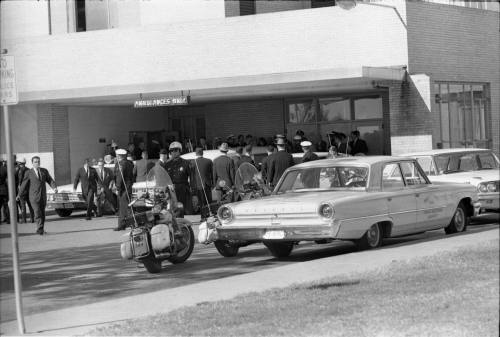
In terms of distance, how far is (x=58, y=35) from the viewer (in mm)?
31109

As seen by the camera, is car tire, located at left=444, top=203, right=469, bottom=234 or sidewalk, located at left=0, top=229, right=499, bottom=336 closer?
sidewalk, located at left=0, top=229, right=499, bottom=336

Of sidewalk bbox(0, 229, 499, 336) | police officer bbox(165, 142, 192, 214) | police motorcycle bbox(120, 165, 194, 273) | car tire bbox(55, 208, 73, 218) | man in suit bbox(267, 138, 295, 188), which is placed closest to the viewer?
sidewalk bbox(0, 229, 499, 336)

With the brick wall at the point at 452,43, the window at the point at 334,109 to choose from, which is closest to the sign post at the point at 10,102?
the brick wall at the point at 452,43

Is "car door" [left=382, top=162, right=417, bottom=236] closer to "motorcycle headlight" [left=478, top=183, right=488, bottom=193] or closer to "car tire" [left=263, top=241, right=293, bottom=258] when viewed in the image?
"car tire" [left=263, top=241, right=293, bottom=258]

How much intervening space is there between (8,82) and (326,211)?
16.8ft

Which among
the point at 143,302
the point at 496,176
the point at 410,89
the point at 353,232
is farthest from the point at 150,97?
the point at 143,302

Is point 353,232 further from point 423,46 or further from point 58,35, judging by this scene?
point 58,35

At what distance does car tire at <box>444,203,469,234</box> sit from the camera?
1513 cm

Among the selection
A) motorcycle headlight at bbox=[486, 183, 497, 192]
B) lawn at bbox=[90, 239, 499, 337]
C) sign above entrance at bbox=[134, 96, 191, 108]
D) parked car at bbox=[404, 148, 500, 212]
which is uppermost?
sign above entrance at bbox=[134, 96, 191, 108]

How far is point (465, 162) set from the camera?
17.8 meters

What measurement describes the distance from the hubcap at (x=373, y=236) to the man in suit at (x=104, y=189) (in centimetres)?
1159

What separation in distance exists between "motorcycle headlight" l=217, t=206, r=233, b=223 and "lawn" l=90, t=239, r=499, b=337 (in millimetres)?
3478

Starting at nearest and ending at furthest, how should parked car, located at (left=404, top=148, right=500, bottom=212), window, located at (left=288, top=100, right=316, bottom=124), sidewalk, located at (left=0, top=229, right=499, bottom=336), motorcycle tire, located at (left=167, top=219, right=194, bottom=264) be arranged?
sidewalk, located at (left=0, top=229, right=499, bottom=336), motorcycle tire, located at (left=167, top=219, right=194, bottom=264), parked car, located at (left=404, top=148, right=500, bottom=212), window, located at (left=288, top=100, right=316, bottom=124)

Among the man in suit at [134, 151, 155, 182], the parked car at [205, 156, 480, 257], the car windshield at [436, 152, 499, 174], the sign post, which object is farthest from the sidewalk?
the man in suit at [134, 151, 155, 182]
